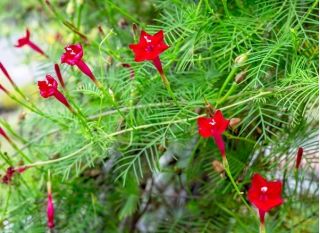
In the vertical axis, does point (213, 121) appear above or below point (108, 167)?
above

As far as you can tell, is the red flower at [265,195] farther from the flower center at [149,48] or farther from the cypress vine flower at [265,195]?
the flower center at [149,48]

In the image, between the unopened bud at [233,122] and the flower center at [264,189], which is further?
the unopened bud at [233,122]

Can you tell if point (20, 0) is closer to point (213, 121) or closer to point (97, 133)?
point (97, 133)

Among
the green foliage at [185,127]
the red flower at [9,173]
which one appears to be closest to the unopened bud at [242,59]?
the green foliage at [185,127]

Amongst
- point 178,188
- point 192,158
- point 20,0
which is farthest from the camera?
point 20,0

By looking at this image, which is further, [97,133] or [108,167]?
[108,167]

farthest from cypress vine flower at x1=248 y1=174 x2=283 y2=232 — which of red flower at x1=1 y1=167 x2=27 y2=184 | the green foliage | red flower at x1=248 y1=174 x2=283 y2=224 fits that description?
red flower at x1=1 y1=167 x2=27 y2=184

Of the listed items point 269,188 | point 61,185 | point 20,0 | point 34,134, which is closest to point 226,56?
point 269,188

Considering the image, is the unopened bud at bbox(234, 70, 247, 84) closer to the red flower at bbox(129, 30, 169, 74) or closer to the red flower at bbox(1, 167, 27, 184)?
the red flower at bbox(129, 30, 169, 74)
